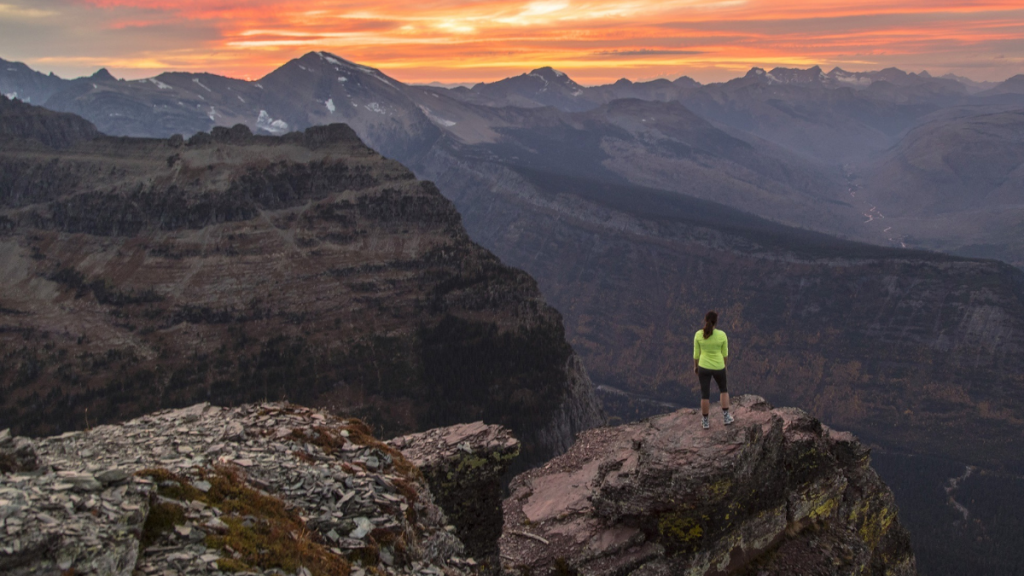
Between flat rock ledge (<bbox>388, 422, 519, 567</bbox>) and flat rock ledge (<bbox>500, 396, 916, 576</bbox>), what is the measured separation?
8.41 ft

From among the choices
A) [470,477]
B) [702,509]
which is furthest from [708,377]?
[470,477]

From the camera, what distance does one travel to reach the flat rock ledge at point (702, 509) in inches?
1326

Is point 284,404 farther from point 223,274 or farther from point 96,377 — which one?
point 223,274

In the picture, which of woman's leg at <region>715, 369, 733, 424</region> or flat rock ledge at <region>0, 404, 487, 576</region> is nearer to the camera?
flat rock ledge at <region>0, 404, 487, 576</region>

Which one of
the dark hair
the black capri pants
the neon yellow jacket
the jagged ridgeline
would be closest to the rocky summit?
the black capri pants

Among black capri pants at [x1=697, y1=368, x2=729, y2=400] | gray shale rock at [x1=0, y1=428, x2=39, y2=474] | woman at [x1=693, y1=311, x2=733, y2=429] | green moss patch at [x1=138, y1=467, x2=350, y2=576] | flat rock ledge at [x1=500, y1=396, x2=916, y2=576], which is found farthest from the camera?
flat rock ledge at [x1=500, y1=396, x2=916, y2=576]

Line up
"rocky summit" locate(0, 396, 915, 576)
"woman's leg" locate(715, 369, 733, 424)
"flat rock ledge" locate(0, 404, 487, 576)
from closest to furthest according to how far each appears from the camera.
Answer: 1. "flat rock ledge" locate(0, 404, 487, 576)
2. "rocky summit" locate(0, 396, 915, 576)
3. "woman's leg" locate(715, 369, 733, 424)

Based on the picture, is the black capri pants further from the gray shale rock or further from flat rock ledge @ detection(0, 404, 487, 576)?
the gray shale rock

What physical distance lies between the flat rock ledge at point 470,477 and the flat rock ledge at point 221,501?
3.42m

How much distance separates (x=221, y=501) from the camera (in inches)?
895

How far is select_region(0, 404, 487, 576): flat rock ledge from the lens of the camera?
18.1 meters

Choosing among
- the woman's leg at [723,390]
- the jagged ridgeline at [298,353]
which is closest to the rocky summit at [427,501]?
the woman's leg at [723,390]

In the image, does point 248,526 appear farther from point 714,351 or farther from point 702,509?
point 702,509

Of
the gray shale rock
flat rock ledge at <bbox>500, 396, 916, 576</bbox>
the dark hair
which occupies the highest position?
Answer: the dark hair
